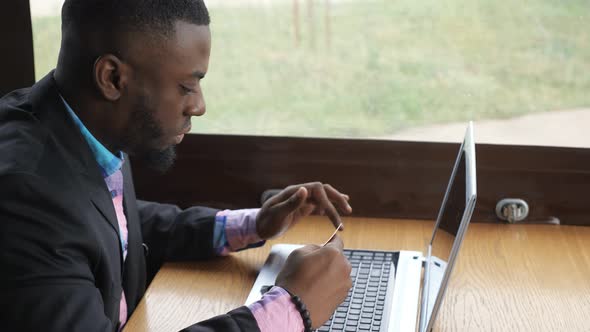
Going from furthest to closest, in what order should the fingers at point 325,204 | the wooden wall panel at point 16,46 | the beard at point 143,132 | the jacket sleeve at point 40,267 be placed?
the wooden wall panel at point 16,46
the fingers at point 325,204
the beard at point 143,132
the jacket sleeve at point 40,267

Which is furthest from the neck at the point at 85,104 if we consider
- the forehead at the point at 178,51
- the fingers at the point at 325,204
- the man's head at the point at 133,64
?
Result: the fingers at the point at 325,204

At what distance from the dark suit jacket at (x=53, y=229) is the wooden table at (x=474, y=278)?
13 centimetres

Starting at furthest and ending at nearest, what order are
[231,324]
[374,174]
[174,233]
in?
[374,174] → [174,233] → [231,324]

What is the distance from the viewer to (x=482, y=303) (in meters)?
1.55

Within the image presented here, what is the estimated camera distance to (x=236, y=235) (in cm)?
172

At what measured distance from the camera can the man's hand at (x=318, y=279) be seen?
1357mm

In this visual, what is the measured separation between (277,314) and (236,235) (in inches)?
16.9

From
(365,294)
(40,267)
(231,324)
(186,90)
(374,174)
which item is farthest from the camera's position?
(374,174)

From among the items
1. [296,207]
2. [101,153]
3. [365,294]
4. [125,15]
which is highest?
[125,15]

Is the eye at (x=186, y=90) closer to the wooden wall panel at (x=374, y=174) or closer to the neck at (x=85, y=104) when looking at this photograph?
the neck at (x=85, y=104)

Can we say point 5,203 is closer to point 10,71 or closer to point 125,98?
point 125,98

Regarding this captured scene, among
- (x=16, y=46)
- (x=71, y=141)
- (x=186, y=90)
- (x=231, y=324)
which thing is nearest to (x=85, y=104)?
(x=71, y=141)

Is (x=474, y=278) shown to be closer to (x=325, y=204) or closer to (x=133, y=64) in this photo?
(x=325, y=204)

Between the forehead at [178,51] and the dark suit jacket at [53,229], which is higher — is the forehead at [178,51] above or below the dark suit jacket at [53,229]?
above
